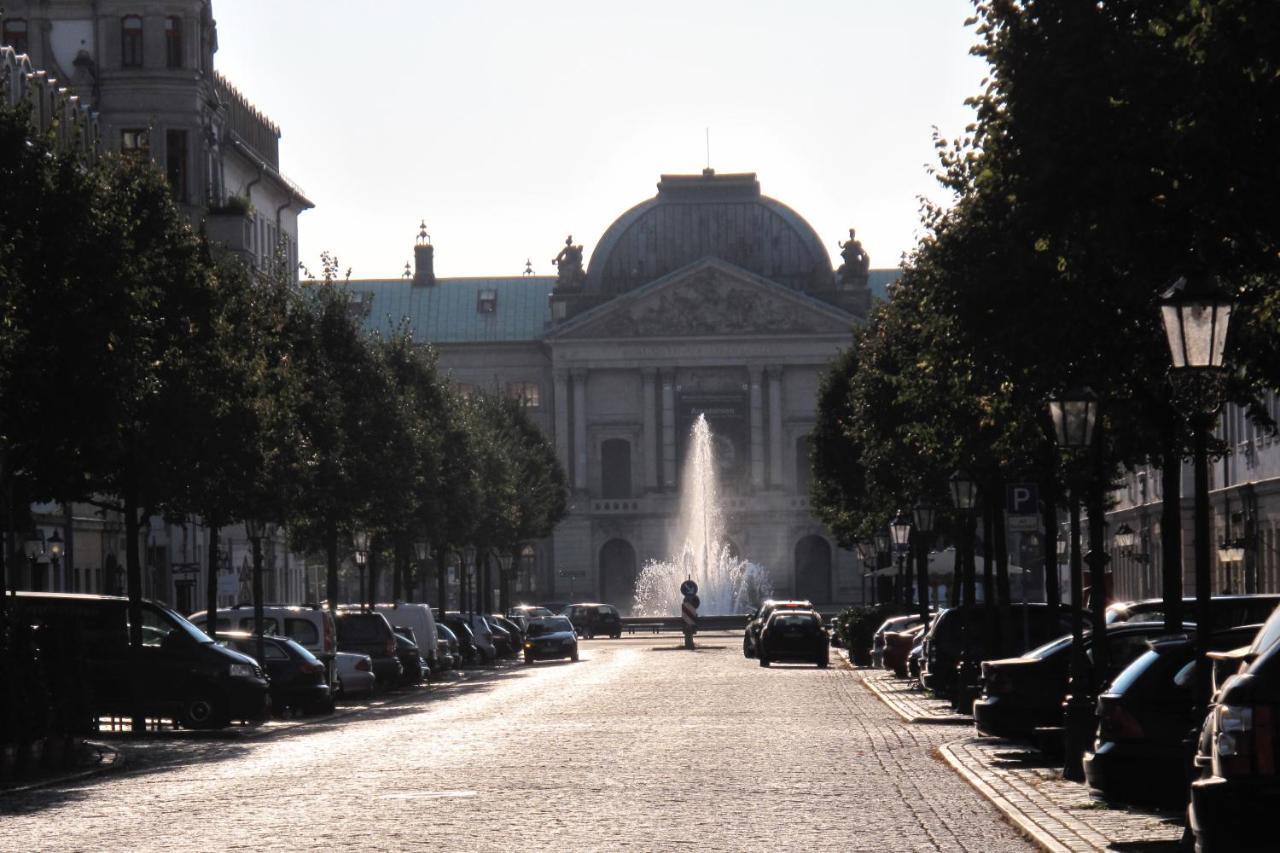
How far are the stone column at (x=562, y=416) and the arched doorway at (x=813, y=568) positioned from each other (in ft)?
47.5

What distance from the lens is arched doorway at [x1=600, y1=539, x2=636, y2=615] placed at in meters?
150

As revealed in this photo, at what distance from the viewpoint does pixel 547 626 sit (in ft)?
255

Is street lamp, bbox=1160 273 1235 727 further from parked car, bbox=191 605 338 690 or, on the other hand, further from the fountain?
the fountain

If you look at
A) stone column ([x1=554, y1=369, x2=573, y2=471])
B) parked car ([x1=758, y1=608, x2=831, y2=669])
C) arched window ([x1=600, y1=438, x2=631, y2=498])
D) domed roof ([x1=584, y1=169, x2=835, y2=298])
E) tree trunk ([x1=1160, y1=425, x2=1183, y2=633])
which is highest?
domed roof ([x1=584, y1=169, x2=835, y2=298])

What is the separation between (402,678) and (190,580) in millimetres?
7891

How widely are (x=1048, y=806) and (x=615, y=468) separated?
132175 mm

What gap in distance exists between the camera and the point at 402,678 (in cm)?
5338

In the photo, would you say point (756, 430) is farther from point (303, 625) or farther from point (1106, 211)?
point (1106, 211)

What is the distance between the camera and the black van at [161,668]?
3547cm

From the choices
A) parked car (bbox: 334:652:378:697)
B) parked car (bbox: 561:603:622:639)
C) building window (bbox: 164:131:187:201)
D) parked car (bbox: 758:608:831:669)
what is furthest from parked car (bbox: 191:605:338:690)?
parked car (bbox: 561:603:622:639)

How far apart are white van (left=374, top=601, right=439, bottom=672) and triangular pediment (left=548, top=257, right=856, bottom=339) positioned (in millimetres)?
88522

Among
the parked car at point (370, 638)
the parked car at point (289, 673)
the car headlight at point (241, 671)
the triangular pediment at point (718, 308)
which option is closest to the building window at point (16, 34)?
the parked car at point (370, 638)

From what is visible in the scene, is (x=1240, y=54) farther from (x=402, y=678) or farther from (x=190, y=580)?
(x=190, y=580)

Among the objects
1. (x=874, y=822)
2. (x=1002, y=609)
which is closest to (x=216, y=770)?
(x=874, y=822)
